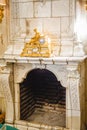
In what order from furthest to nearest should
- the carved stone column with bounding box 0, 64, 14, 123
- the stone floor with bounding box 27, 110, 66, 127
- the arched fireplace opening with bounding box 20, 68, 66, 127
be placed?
the arched fireplace opening with bounding box 20, 68, 66, 127 < the stone floor with bounding box 27, 110, 66, 127 < the carved stone column with bounding box 0, 64, 14, 123

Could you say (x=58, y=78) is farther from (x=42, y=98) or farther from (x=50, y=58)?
(x=42, y=98)

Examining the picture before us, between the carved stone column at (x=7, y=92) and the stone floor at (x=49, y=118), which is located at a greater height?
the carved stone column at (x=7, y=92)

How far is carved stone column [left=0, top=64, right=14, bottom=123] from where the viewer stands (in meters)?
3.94

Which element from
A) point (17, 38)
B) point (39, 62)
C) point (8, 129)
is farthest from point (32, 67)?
point (8, 129)

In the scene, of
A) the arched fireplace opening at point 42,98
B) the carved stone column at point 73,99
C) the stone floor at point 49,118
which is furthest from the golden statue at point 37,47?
the stone floor at point 49,118

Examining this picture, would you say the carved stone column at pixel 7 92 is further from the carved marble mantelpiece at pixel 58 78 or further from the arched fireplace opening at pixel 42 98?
the arched fireplace opening at pixel 42 98

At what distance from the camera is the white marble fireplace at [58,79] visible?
351 cm

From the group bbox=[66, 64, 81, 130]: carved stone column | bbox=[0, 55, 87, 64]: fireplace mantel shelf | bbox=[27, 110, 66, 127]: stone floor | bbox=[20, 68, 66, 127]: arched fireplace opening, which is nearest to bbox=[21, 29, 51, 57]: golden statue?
bbox=[0, 55, 87, 64]: fireplace mantel shelf

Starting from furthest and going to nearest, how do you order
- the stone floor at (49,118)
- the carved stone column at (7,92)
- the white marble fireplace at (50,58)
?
1. the stone floor at (49,118)
2. the carved stone column at (7,92)
3. the white marble fireplace at (50,58)

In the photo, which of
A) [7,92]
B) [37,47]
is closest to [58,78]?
[37,47]

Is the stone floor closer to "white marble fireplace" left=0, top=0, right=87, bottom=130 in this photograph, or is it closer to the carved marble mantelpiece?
"white marble fireplace" left=0, top=0, right=87, bottom=130

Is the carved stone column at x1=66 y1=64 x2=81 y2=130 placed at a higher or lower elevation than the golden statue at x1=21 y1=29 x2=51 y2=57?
lower

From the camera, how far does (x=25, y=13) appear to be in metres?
3.91

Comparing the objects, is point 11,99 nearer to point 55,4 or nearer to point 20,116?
Result: point 20,116
